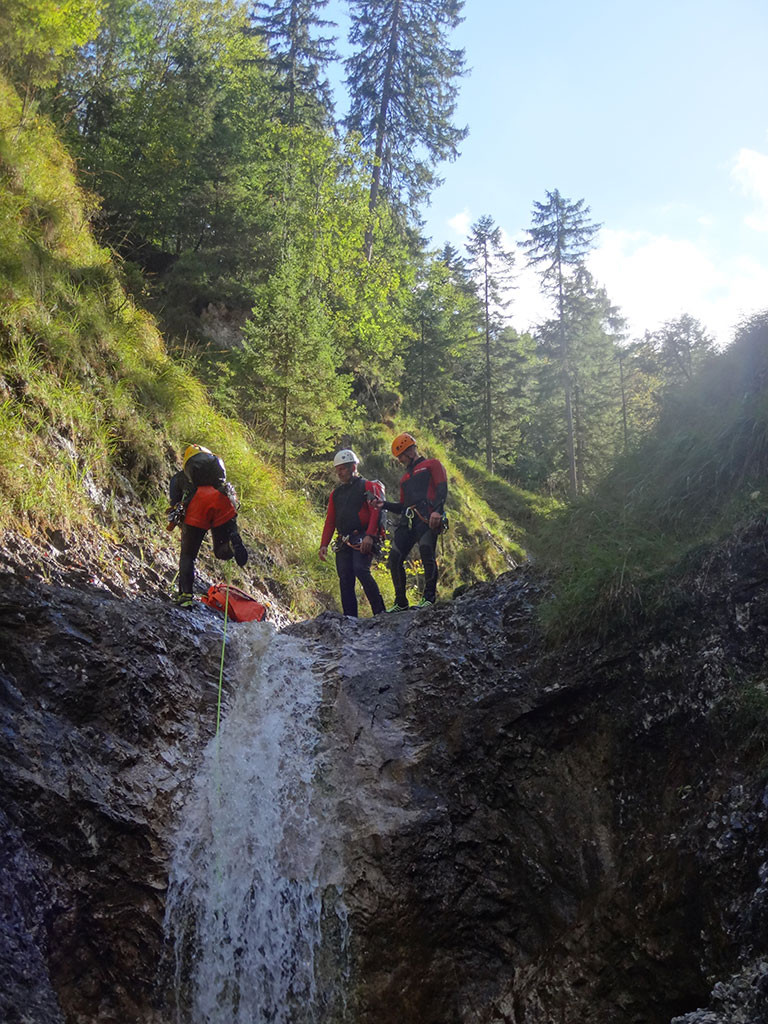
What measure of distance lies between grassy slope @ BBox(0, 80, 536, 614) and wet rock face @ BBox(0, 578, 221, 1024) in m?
1.30

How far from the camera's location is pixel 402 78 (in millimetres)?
24625

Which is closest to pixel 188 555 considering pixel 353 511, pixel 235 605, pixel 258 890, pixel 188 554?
pixel 188 554

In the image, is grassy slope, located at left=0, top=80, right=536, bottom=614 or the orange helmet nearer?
grassy slope, located at left=0, top=80, right=536, bottom=614

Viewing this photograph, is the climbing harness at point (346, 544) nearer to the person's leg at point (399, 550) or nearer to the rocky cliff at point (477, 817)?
the person's leg at point (399, 550)

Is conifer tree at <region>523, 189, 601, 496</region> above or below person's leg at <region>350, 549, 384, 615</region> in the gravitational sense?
above

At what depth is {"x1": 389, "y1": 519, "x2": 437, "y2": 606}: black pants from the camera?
334 inches

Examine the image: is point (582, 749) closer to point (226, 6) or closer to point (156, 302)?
point (156, 302)

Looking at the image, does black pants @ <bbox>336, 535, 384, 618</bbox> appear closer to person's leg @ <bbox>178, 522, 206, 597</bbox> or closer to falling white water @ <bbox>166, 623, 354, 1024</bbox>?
person's leg @ <bbox>178, 522, 206, 597</bbox>

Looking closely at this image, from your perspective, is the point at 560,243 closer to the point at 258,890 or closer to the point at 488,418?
the point at 488,418

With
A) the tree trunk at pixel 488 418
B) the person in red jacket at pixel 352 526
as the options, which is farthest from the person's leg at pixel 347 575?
the tree trunk at pixel 488 418

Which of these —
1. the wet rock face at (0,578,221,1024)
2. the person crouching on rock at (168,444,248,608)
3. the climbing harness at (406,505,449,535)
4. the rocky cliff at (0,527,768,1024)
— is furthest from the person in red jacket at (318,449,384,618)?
the wet rock face at (0,578,221,1024)

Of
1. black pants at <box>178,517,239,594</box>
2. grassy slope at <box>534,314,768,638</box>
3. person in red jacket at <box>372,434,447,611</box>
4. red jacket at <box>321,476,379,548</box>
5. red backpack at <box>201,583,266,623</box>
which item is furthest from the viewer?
red jacket at <box>321,476,379,548</box>

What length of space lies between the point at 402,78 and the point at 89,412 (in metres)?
22.0

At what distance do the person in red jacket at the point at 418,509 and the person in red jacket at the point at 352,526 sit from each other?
23cm
